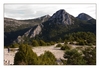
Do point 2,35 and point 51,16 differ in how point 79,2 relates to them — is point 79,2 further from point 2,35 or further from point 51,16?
point 2,35

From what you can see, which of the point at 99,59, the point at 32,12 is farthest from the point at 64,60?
the point at 32,12

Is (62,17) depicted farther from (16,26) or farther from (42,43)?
(16,26)

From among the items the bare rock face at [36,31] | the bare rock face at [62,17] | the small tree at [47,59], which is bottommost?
the small tree at [47,59]

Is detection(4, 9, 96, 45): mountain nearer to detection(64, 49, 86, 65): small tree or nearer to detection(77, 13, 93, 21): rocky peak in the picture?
detection(77, 13, 93, 21): rocky peak

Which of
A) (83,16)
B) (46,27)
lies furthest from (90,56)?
(46,27)

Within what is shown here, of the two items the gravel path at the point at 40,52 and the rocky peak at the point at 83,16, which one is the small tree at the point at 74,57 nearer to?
the gravel path at the point at 40,52

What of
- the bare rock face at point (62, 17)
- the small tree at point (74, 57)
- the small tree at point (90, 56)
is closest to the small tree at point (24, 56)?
the small tree at point (74, 57)

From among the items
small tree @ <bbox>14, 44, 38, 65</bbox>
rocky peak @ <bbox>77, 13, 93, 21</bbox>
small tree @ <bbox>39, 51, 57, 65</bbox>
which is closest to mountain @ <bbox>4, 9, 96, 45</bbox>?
rocky peak @ <bbox>77, 13, 93, 21</bbox>
